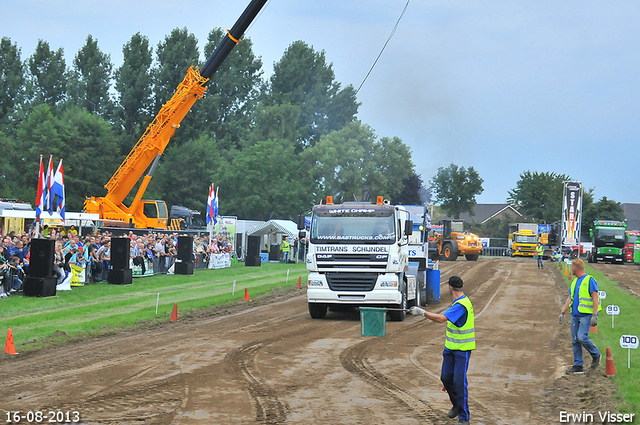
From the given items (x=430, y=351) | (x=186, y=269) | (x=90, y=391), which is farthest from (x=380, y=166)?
(x=90, y=391)

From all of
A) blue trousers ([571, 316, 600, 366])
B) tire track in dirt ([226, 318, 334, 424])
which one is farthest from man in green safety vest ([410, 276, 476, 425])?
blue trousers ([571, 316, 600, 366])

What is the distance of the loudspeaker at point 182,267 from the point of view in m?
30.6

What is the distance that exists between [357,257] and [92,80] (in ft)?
202

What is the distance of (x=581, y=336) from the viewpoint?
11.0 m

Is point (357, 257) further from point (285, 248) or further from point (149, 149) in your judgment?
point (285, 248)

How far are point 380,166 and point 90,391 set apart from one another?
2632 inches

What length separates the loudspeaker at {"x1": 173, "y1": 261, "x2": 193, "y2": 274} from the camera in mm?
30609

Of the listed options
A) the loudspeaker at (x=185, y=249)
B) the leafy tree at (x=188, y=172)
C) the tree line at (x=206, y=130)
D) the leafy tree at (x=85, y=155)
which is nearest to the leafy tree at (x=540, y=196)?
the tree line at (x=206, y=130)

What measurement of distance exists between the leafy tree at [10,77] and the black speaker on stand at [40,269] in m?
55.0

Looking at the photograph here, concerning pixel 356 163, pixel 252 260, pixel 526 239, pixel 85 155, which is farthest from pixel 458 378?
pixel 356 163

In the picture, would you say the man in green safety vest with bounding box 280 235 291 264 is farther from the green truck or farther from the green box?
the green box

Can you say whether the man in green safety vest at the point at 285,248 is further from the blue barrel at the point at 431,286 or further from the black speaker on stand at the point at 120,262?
the blue barrel at the point at 431,286

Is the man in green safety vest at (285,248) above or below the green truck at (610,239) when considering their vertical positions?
below

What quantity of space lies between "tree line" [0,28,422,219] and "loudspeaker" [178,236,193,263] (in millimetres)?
30634
